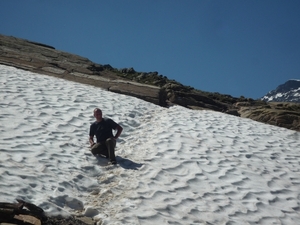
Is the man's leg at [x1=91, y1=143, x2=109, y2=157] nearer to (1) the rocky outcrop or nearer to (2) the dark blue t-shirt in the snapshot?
(2) the dark blue t-shirt

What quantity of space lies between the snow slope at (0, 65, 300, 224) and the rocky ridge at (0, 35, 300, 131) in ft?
16.4

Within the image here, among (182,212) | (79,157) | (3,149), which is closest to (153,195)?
(182,212)

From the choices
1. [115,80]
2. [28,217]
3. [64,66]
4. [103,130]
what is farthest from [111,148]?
[64,66]

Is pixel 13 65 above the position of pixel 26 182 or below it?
above

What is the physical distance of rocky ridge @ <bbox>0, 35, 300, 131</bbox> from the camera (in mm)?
21688

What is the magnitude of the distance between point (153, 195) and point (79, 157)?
2912mm

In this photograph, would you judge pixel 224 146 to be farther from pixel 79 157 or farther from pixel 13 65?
pixel 13 65

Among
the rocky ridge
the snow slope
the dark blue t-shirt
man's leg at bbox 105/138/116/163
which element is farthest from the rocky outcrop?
the rocky ridge

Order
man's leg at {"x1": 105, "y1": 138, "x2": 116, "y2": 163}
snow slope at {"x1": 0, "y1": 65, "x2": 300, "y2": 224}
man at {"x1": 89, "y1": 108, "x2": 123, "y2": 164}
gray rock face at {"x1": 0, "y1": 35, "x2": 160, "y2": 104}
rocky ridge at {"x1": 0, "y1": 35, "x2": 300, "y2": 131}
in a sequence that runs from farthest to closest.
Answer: gray rock face at {"x1": 0, "y1": 35, "x2": 160, "y2": 104}
rocky ridge at {"x1": 0, "y1": 35, "x2": 300, "y2": 131}
man at {"x1": 89, "y1": 108, "x2": 123, "y2": 164}
man's leg at {"x1": 105, "y1": 138, "x2": 116, "y2": 163}
snow slope at {"x1": 0, "y1": 65, "x2": 300, "y2": 224}

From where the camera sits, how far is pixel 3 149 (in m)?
9.66

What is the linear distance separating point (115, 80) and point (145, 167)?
14.5 metres

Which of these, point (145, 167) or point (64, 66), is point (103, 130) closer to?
point (145, 167)

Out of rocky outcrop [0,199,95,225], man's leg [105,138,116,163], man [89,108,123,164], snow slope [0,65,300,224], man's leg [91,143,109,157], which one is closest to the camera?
rocky outcrop [0,199,95,225]

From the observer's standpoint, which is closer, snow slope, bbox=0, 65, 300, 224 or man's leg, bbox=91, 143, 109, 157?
snow slope, bbox=0, 65, 300, 224
